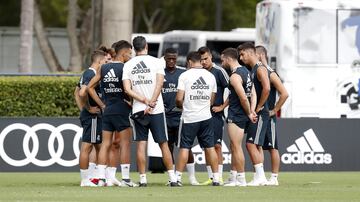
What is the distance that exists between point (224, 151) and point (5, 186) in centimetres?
690

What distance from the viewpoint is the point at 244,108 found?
752 inches

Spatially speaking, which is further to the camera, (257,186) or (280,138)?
(280,138)

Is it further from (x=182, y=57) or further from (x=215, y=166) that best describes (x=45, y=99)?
(x=182, y=57)

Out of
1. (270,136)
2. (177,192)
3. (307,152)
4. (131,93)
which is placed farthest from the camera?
(307,152)

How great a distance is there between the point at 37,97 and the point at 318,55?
24.9 ft

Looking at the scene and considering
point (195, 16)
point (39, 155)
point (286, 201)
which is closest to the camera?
point (286, 201)

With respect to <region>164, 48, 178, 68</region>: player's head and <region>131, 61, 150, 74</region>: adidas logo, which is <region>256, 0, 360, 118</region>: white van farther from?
<region>131, 61, 150, 74</region>: adidas logo

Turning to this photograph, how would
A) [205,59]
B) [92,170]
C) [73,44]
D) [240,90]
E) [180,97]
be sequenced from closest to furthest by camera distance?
[240,90]
[180,97]
[92,170]
[205,59]
[73,44]

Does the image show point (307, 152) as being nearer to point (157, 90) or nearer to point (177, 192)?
point (157, 90)

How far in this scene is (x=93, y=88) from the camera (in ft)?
63.4

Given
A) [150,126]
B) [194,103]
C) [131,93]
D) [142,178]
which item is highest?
[131,93]

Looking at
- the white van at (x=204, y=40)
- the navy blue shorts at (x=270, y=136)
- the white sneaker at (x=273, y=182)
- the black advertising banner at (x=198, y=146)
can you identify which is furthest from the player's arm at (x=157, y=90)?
the white van at (x=204, y=40)

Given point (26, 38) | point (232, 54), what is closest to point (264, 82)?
point (232, 54)

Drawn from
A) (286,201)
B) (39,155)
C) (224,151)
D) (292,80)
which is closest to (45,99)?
(39,155)
